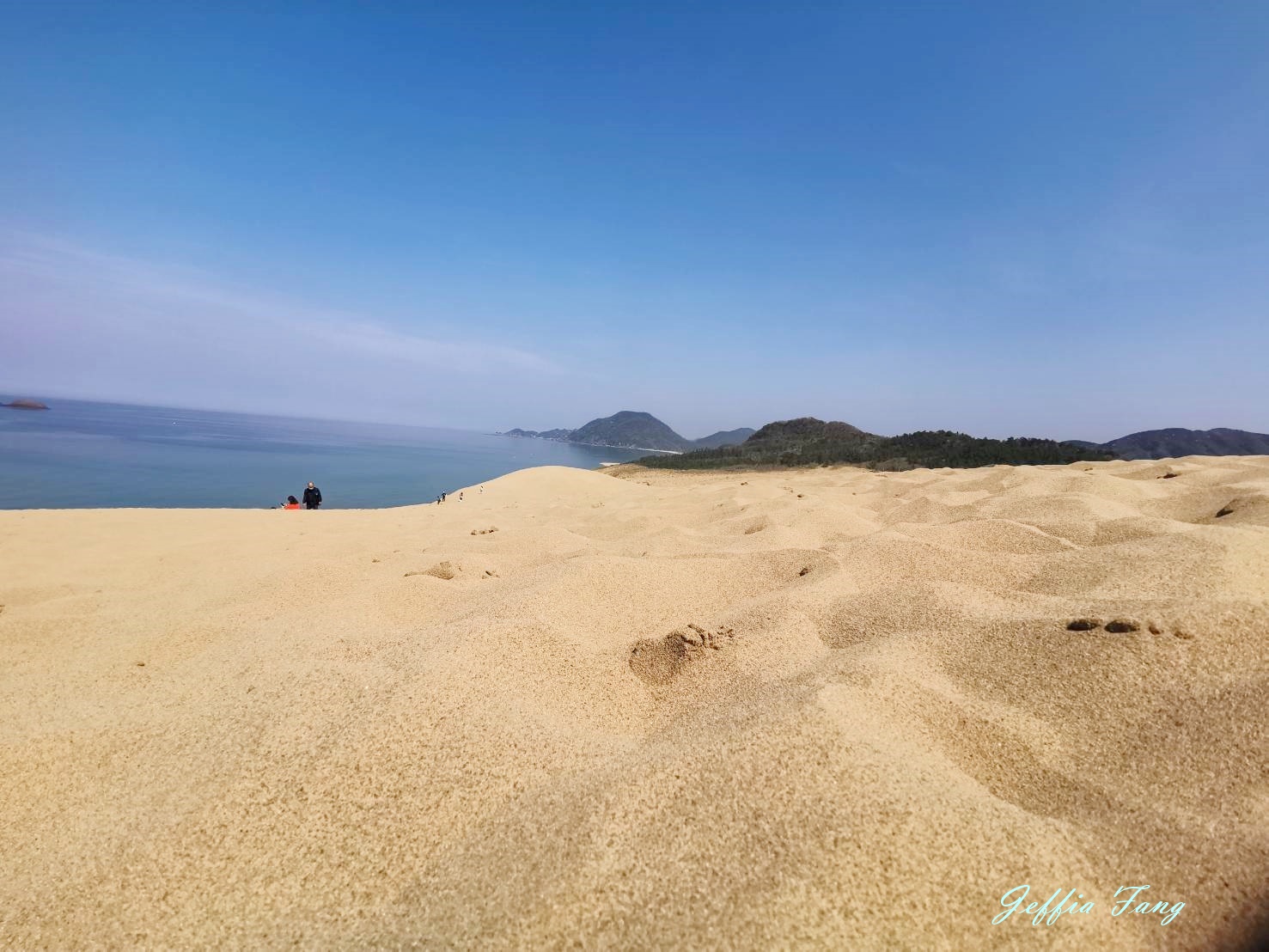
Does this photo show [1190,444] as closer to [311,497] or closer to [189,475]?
[311,497]

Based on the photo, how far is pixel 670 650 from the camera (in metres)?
3.48

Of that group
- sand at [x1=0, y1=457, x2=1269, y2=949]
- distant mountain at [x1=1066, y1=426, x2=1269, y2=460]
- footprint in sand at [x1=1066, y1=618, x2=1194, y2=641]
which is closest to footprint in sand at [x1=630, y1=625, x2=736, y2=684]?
sand at [x1=0, y1=457, x2=1269, y2=949]

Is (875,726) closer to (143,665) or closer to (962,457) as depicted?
(143,665)

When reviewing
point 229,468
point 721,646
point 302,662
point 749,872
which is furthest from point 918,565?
point 229,468

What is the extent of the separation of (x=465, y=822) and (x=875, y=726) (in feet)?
5.46

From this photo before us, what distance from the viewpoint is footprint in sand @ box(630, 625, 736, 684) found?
11.0 feet

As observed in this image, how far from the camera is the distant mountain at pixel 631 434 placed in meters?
160

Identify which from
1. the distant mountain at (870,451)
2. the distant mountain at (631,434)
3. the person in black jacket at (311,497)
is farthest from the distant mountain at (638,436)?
the person in black jacket at (311,497)

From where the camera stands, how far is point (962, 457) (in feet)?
75.4

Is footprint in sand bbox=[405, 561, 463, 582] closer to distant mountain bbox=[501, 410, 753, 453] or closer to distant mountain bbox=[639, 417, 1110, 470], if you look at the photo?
distant mountain bbox=[639, 417, 1110, 470]

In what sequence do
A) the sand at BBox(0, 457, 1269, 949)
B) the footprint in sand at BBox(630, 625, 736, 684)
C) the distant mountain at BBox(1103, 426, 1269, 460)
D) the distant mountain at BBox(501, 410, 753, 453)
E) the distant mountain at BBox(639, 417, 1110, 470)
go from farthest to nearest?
the distant mountain at BBox(501, 410, 753, 453) < the distant mountain at BBox(1103, 426, 1269, 460) < the distant mountain at BBox(639, 417, 1110, 470) < the footprint in sand at BBox(630, 625, 736, 684) < the sand at BBox(0, 457, 1269, 949)

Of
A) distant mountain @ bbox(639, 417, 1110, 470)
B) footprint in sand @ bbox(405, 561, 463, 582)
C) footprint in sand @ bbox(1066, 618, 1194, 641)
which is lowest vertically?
footprint in sand @ bbox(405, 561, 463, 582)

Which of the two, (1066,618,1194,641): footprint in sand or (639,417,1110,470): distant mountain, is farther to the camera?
(639,417,1110,470): distant mountain

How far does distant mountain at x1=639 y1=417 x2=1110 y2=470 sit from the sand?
2035 centimetres
